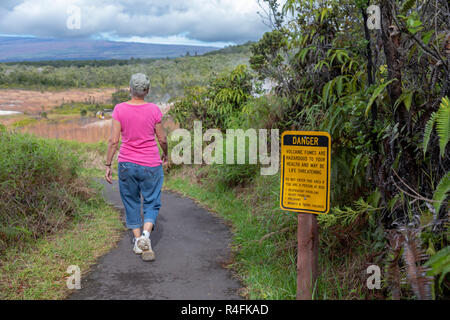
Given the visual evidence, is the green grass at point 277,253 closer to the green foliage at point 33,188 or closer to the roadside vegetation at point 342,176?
the roadside vegetation at point 342,176

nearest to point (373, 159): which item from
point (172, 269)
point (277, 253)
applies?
point (277, 253)

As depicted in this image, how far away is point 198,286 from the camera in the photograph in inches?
152

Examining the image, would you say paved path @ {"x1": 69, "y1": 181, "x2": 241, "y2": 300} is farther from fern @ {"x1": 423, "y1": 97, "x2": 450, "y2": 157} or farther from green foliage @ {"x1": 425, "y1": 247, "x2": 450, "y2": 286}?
fern @ {"x1": 423, "y1": 97, "x2": 450, "y2": 157}

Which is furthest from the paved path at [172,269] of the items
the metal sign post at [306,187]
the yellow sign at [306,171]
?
the yellow sign at [306,171]

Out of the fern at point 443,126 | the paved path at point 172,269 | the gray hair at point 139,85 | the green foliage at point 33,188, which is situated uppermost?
the gray hair at point 139,85

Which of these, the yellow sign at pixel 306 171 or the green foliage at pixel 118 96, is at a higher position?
the green foliage at pixel 118 96

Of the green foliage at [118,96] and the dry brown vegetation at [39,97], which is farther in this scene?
the green foliage at [118,96]

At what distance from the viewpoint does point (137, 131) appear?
4645 millimetres

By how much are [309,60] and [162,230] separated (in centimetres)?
326

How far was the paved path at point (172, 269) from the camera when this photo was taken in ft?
12.2

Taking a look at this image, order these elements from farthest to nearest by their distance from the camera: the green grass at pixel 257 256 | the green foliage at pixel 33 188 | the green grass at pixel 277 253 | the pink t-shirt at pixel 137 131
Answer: the green foliage at pixel 33 188, the pink t-shirt at pixel 137 131, the green grass at pixel 257 256, the green grass at pixel 277 253

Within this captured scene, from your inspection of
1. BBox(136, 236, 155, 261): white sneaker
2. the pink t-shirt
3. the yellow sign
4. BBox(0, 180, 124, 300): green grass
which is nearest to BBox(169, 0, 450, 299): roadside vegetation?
the yellow sign

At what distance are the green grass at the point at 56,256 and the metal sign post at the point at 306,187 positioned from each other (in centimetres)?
229

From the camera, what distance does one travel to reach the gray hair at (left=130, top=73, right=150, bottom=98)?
4602 millimetres
